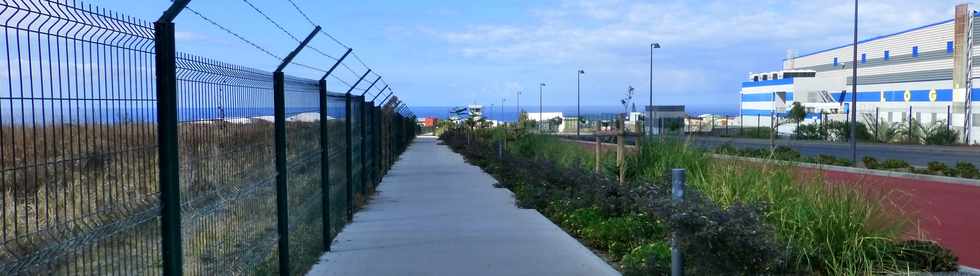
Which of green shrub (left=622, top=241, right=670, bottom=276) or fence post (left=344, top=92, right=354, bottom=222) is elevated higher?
fence post (left=344, top=92, right=354, bottom=222)

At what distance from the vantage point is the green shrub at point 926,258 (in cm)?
705

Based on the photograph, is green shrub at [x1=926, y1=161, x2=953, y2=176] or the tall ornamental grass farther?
green shrub at [x1=926, y1=161, x2=953, y2=176]

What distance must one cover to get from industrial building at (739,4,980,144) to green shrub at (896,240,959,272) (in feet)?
121

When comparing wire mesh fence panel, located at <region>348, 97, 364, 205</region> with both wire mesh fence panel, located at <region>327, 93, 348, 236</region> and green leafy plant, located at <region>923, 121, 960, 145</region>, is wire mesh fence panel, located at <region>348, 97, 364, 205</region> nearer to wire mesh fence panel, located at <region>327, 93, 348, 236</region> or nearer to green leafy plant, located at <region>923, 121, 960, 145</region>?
wire mesh fence panel, located at <region>327, 93, 348, 236</region>

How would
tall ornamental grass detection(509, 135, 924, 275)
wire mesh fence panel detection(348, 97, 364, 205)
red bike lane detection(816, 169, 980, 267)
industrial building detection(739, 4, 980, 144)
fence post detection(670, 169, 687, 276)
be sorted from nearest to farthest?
fence post detection(670, 169, 687, 276), tall ornamental grass detection(509, 135, 924, 275), red bike lane detection(816, 169, 980, 267), wire mesh fence panel detection(348, 97, 364, 205), industrial building detection(739, 4, 980, 144)

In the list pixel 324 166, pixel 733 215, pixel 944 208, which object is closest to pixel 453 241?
pixel 324 166

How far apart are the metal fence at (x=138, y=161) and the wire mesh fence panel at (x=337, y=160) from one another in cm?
260

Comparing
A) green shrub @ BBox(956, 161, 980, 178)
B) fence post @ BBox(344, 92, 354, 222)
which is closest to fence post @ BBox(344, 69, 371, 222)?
fence post @ BBox(344, 92, 354, 222)

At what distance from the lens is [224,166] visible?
5.07 metres

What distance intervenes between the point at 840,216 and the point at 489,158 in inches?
629

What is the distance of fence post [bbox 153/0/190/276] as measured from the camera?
3.75m

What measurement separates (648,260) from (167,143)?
14.2ft

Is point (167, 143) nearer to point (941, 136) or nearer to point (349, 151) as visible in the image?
point (349, 151)

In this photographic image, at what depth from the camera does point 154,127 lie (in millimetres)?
3805
